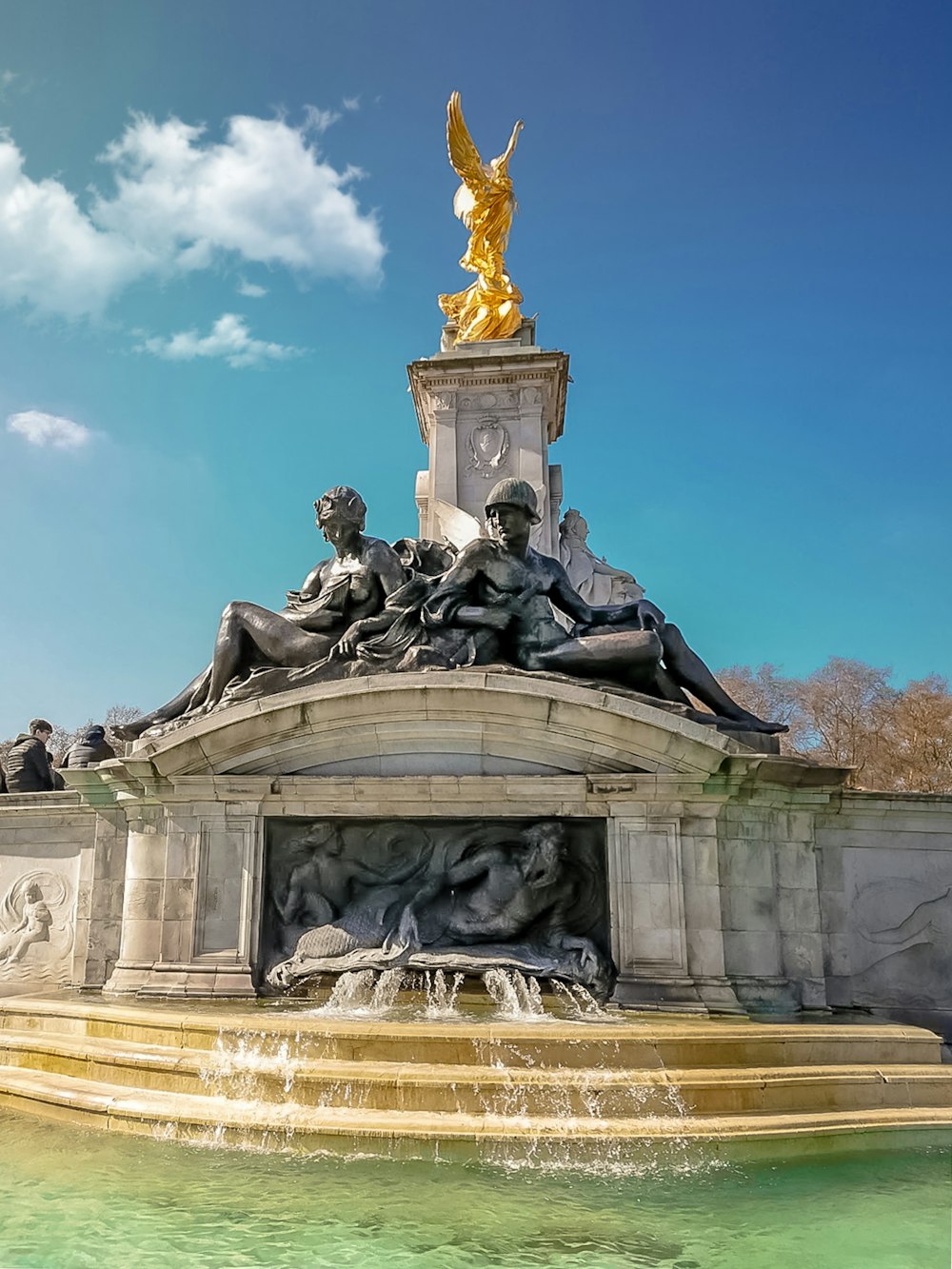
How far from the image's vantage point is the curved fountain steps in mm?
5414

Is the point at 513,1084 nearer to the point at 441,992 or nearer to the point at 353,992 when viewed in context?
the point at 441,992

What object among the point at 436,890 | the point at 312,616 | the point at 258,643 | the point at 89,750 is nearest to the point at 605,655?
the point at 436,890

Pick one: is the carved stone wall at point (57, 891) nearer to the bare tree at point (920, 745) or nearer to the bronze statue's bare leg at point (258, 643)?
the bronze statue's bare leg at point (258, 643)

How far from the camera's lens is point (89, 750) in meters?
10.9

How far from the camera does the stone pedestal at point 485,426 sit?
17188mm

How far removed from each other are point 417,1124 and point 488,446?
13470 millimetres

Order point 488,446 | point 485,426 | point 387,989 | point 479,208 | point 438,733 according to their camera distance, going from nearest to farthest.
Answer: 1. point 387,989
2. point 438,733
3. point 488,446
4. point 485,426
5. point 479,208

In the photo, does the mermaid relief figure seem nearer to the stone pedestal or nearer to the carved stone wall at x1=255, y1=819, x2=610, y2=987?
the carved stone wall at x1=255, y1=819, x2=610, y2=987

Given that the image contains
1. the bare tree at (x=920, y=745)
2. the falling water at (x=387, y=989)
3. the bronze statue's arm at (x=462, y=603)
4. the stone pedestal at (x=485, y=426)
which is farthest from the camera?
the bare tree at (x=920, y=745)

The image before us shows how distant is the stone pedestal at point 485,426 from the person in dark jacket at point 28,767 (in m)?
7.67

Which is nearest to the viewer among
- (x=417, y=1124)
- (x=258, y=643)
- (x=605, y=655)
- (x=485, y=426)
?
(x=417, y=1124)

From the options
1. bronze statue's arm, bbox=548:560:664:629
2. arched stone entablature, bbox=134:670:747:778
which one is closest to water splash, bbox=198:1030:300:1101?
arched stone entablature, bbox=134:670:747:778

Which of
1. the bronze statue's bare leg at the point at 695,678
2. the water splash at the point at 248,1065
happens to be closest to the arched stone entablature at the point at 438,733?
the bronze statue's bare leg at the point at 695,678

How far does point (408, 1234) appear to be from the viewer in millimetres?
4145
